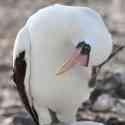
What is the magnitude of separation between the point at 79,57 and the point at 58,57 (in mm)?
489

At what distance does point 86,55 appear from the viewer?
501 centimetres

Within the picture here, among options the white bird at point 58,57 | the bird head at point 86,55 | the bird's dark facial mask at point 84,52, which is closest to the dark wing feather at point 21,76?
the white bird at point 58,57

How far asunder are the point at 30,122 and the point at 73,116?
843 millimetres

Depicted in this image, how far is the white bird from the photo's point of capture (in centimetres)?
512

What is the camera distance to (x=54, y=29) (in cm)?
543

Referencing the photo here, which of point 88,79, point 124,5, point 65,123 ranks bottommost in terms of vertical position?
point 124,5

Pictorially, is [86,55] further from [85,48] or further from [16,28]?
[16,28]

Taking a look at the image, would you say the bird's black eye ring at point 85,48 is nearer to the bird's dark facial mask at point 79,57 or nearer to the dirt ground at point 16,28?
the bird's dark facial mask at point 79,57

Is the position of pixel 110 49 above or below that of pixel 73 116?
above

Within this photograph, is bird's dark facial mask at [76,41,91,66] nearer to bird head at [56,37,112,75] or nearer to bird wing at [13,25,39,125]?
bird head at [56,37,112,75]

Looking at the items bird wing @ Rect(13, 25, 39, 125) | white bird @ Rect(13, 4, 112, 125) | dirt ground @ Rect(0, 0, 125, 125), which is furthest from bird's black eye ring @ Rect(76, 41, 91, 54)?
dirt ground @ Rect(0, 0, 125, 125)

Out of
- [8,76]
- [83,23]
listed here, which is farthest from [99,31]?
[8,76]

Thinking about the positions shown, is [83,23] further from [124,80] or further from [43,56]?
[124,80]

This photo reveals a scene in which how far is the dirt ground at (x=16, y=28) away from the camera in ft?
25.8
